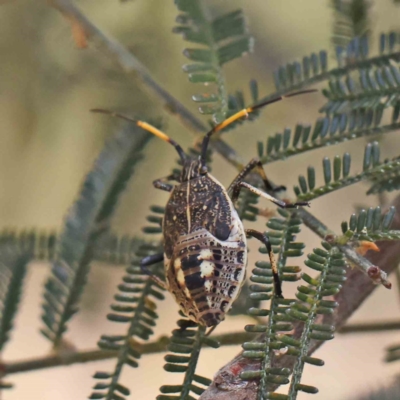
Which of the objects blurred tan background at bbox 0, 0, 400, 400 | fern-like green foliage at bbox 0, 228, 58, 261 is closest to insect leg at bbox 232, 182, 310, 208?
fern-like green foliage at bbox 0, 228, 58, 261

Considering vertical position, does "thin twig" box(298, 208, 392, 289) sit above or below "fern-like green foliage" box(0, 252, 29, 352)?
above

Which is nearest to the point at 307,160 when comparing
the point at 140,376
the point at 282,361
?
the point at 140,376

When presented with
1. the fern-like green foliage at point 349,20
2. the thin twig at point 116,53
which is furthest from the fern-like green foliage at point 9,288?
the fern-like green foliage at point 349,20

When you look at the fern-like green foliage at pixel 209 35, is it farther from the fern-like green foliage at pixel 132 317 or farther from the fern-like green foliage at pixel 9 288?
the fern-like green foliage at pixel 9 288

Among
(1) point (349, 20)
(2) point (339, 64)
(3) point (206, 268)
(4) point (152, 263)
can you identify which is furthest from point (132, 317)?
(1) point (349, 20)

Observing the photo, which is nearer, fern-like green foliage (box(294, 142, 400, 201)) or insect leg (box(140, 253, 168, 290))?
fern-like green foliage (box(294, 142, 400, 201))

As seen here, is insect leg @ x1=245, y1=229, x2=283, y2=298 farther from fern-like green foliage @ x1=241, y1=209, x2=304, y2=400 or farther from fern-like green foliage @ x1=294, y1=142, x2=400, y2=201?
fern-like green foliage @ x1=294, y1=142, x2=400, y2=201
